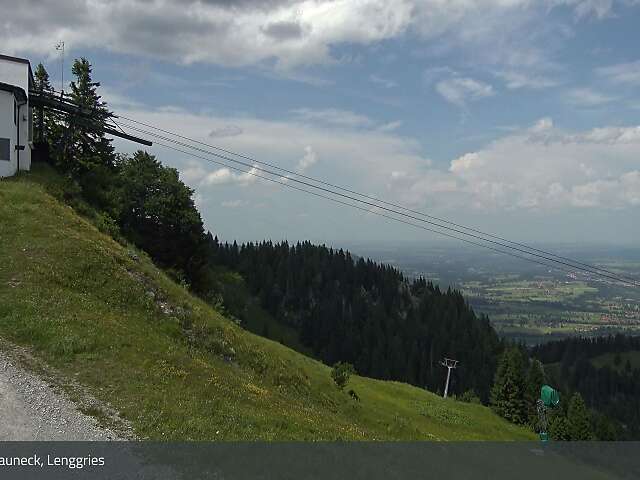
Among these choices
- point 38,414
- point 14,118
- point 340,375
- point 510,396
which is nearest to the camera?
point 38,414

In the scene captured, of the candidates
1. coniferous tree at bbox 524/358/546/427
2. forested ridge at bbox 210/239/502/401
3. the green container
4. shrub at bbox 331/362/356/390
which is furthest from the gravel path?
forested ridge at bbox 210/239/502/401

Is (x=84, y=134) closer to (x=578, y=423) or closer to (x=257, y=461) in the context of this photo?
(x=257, y=461)

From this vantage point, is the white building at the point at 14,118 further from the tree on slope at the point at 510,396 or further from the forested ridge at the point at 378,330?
the forested ridge at the point at 378,330

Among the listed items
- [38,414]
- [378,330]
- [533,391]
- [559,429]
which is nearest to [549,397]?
[38,414]

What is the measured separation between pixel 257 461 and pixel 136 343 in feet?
31.3

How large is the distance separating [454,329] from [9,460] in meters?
180

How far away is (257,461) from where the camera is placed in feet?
50.4

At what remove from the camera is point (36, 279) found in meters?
25.4

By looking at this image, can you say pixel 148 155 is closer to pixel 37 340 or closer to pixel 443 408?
pixel 37 340

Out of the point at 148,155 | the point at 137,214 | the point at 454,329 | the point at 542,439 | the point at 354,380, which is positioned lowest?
the point at 454,329

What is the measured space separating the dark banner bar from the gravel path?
51 cm

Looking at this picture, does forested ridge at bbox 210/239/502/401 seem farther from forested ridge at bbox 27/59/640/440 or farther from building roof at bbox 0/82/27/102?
building roof at bbox 0/82/27/102

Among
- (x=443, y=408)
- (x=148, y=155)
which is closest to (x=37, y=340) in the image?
(x=148, y=155)

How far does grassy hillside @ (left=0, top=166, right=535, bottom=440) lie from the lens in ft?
59.8
